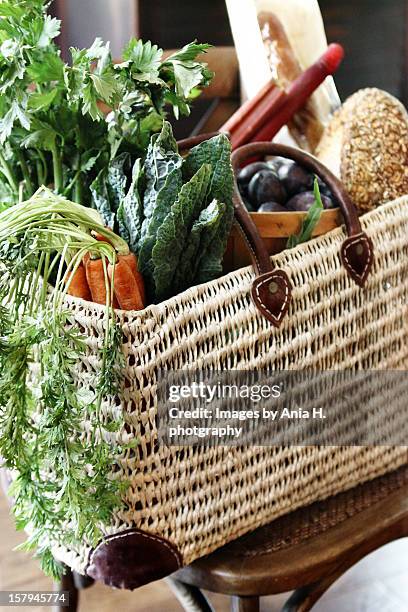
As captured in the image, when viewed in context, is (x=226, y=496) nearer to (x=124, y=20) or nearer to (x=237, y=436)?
(x=237, y=436)

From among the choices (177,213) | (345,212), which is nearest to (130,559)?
(177,213)

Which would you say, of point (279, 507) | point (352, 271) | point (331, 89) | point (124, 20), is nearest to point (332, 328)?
point (352, 271)

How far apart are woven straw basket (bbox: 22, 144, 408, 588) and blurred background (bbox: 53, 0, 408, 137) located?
624 millimetres

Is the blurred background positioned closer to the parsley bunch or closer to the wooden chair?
the parsley bunch

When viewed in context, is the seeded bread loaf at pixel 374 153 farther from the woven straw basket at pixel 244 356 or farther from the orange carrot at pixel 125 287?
the orange carrot at pixel 125 287

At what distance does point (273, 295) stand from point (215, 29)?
136cm

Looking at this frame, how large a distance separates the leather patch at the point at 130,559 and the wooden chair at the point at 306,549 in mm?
87

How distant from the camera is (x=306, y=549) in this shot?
0.83 metres

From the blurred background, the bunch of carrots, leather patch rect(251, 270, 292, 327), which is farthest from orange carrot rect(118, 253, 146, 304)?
the blurred background

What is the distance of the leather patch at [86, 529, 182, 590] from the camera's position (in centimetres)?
→ 72

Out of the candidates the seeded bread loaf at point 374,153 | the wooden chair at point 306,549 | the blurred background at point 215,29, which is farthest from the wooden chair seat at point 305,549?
the blurred background at point 215,29

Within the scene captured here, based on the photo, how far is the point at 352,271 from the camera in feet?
2.79

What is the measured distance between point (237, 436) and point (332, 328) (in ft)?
0.55

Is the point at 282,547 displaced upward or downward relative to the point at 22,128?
downward
